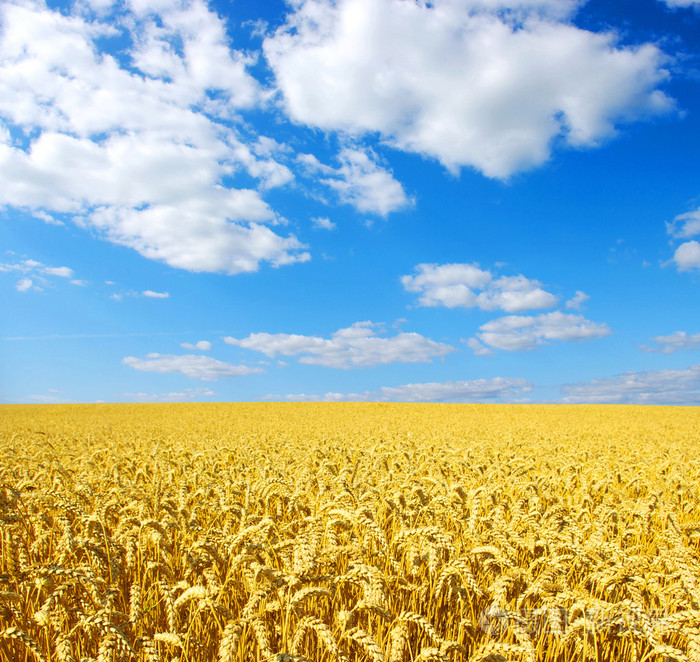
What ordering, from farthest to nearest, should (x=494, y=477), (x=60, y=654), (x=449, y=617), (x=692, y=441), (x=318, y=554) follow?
1. (x=692, y=441)
2. (x=494, y=477)
3. (x=318, y=554)
4. (x=449, y=617)
5. (x=60, y=654)

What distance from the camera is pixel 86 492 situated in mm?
4746

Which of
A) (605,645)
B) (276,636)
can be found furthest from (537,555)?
(276,636)

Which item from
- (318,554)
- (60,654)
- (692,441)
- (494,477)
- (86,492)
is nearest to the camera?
(60,654)

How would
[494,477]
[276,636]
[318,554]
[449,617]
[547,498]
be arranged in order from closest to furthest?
1. [276,636]
2. [449,617]
3. [318,554]
4. [547,498]
5. [494,477]

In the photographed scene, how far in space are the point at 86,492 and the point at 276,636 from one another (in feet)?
9.56

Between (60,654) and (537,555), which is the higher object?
(60,654)

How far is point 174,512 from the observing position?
4.34 meters

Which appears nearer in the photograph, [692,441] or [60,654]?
[60,654]

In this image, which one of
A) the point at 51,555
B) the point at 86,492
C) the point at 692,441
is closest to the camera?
the point at 51,555

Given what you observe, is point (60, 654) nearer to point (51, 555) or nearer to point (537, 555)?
point (51, 555)

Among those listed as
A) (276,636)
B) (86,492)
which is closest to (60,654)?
(276,636)

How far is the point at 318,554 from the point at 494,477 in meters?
4.01

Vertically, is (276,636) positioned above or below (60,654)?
below

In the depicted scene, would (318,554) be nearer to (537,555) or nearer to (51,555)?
(537,555)
